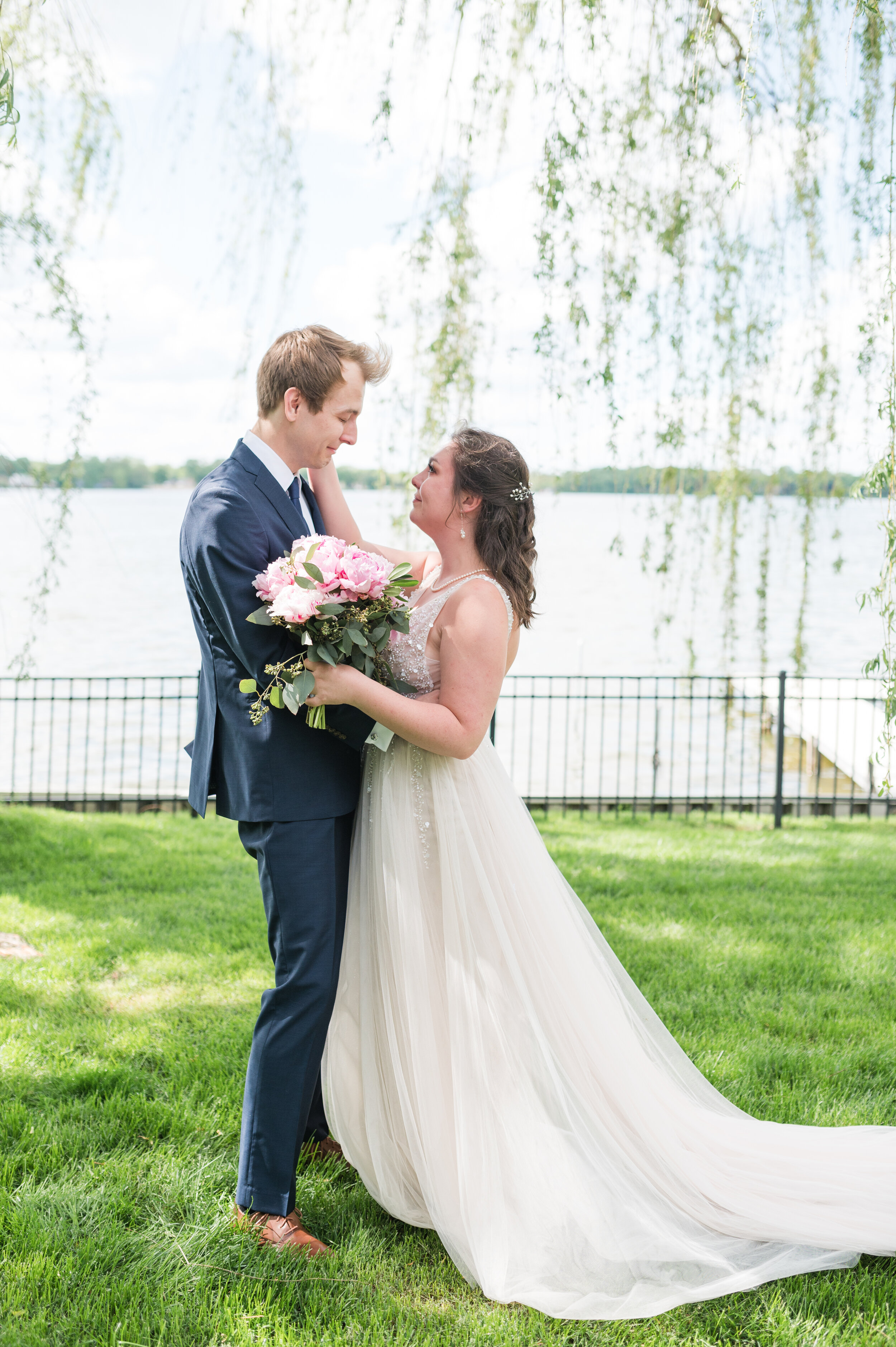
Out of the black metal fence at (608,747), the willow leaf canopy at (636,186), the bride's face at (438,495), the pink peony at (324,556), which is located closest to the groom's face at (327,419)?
the bride's face at (438,495)

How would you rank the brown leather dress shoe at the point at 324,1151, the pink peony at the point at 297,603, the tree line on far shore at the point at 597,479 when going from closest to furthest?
the pink peony at the point at 297,603 < the brown leather dress shoe at the point at 324,1151 < the tree line on far shore at the point at 597,479

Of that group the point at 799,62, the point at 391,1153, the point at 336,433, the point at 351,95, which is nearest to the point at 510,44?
the point at 351,95

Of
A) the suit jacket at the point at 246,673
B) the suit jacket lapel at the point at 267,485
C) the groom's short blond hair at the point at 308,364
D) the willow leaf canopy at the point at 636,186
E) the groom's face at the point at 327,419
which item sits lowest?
the suit jacket at the point at 246,673

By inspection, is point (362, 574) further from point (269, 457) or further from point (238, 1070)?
point (238, 1070)

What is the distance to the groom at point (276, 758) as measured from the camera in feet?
8.08

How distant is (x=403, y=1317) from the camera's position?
7.45ft

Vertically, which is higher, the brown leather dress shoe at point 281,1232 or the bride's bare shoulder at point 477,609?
the bride's bare shoulder at point 477,609

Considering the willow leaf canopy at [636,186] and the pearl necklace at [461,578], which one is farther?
the willow leaf canopy at [636,186]

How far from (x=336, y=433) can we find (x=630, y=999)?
176cm

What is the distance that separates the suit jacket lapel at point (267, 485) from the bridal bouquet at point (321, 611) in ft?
0.60

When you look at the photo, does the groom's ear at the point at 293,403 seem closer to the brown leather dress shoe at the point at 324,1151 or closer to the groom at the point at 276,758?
the groom at the point at 276,758

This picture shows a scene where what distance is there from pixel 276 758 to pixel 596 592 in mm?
28957

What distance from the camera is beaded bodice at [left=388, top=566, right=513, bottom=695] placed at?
2820 millimetres

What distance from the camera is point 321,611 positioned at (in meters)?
2.29
